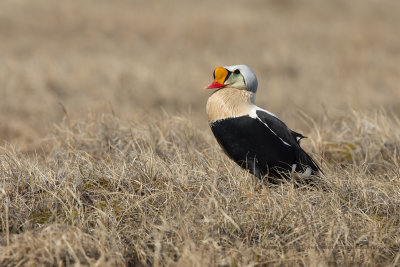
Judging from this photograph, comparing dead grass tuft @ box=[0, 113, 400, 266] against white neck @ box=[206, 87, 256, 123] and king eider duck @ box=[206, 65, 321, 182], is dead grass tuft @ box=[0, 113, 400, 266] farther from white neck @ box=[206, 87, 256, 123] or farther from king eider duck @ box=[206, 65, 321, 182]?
white neck @ box=[206, 87, 256, 123]

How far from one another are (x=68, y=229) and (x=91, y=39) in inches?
422

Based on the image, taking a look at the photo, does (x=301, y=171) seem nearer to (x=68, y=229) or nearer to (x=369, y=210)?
(x=369, y=210)

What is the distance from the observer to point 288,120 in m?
8.08

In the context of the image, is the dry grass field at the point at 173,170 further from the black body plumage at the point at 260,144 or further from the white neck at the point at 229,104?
the white neck at the point at 229,104

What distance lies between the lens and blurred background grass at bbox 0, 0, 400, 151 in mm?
8719

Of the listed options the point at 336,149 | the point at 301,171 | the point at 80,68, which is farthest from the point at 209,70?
the point at 301,171

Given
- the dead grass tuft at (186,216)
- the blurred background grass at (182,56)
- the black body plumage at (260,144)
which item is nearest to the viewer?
the dead grass tuft at (186,216)

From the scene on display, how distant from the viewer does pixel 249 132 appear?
3.81 meters

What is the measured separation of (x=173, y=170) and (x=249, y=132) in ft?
1.86

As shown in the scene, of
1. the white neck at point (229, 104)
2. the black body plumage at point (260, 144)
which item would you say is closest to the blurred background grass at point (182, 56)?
the white neck at point (229, 104)

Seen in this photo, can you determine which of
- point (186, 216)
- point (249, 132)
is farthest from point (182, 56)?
point (186, 216)

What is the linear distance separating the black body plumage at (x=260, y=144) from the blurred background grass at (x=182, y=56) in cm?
242

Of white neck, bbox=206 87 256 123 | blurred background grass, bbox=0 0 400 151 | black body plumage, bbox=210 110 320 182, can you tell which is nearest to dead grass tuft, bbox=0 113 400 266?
black body plumage, bbox=210 110 320 182

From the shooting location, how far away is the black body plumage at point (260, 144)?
3824 mm
